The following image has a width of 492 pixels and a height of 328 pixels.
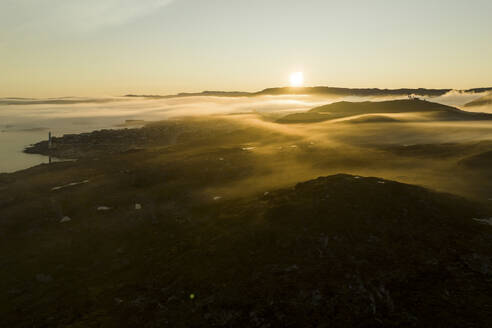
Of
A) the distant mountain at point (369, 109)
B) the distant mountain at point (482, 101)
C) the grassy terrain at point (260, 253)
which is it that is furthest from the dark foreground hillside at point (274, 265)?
the distant mountain at point (482, 101)

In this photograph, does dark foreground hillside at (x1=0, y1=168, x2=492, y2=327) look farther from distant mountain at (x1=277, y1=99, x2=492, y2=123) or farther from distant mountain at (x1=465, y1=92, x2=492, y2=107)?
distant mountain at (x1=465, y1=92, x2=492, y2=107)

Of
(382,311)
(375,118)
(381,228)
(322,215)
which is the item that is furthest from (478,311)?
(375,118)

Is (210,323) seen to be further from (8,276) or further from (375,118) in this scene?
(375,118)

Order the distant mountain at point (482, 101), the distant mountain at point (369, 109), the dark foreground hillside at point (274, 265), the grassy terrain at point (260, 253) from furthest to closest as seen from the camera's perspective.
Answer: the distant mountain at point (482, 101), the distant mountain at point (369, 109), the grassy terrain at point (260, 253), the dark foreground hillside at point (274, 265)

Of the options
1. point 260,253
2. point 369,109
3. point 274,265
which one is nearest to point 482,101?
point 369,109

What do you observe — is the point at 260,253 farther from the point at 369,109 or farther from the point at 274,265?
the point at 369,109

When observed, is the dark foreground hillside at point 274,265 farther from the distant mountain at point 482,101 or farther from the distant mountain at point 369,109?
the distant mountain at point 482,101

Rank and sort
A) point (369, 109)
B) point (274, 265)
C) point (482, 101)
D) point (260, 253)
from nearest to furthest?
point (274, 265) → point (260, 253) → point (369, 109) → point (482, 101)

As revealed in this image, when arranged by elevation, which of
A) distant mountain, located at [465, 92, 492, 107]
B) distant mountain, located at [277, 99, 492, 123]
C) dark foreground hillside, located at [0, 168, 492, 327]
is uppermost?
distant mountain, located at [465, 92, 492, 107]

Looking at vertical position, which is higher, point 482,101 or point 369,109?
point 482,101

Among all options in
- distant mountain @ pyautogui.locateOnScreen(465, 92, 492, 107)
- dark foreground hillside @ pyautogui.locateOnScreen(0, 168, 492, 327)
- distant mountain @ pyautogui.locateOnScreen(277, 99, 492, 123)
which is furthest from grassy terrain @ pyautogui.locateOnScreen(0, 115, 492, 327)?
distant mountain @ pyautogui.locateOnScreen(465, 92, 492, 107)

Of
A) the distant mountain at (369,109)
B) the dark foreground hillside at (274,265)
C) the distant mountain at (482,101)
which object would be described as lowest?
the dark foreground hillside at (274,265)

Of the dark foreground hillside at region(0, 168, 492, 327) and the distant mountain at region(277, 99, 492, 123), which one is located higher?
the distant mountain at region(277, 99, 492, 123)
